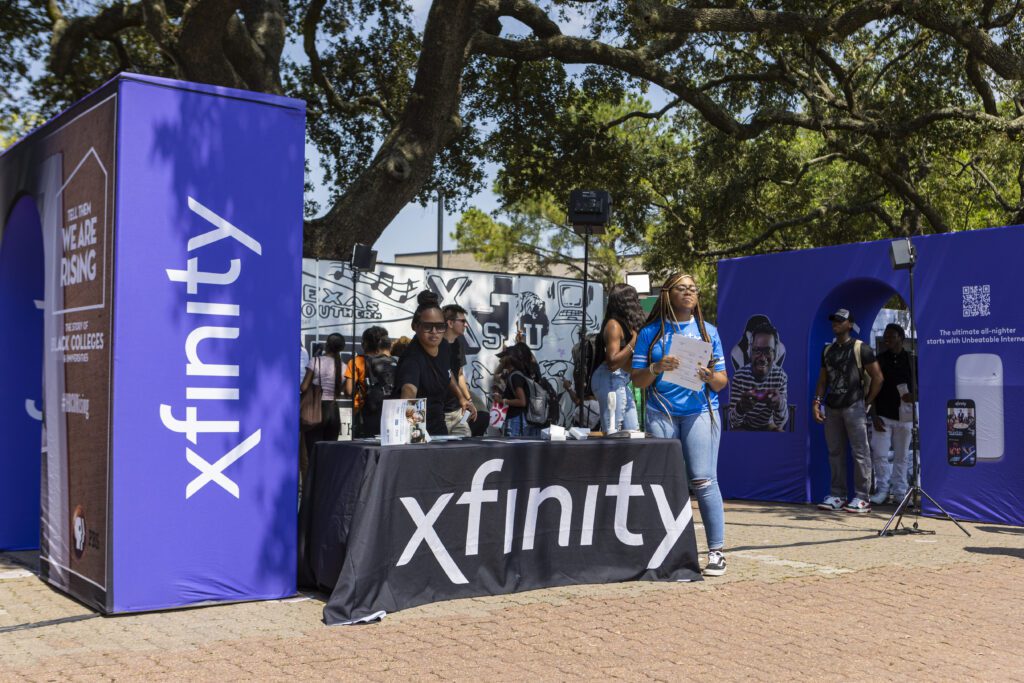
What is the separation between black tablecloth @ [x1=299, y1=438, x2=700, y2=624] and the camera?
5922 mm

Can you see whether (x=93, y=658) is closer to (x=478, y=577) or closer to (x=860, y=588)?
(x=478, y=577)

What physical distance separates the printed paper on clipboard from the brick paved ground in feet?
4.33

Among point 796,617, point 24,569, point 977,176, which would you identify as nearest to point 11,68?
point 24,569

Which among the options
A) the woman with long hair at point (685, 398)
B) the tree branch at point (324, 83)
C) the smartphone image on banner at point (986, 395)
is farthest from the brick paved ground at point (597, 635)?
the tree branch at point (324, 83)

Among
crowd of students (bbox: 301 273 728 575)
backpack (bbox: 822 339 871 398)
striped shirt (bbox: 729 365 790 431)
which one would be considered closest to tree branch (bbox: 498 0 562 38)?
striped shirt (bbox: 729 365 790 431)

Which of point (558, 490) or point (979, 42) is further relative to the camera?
point (979, 42)

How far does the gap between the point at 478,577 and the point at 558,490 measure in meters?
0.75

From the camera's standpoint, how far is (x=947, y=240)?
10805mm

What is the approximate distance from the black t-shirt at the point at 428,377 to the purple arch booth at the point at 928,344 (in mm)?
5737

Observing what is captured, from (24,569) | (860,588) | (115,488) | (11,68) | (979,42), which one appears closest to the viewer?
(115,488)

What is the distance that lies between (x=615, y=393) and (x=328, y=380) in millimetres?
3852

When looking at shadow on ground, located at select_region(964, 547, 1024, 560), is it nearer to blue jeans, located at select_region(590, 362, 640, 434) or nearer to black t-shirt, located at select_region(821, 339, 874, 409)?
black t-shirt, located at select_region(821, 339, 874, 409)

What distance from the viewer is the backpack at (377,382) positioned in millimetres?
10258

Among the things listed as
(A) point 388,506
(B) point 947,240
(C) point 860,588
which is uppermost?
(B) point 947,240
